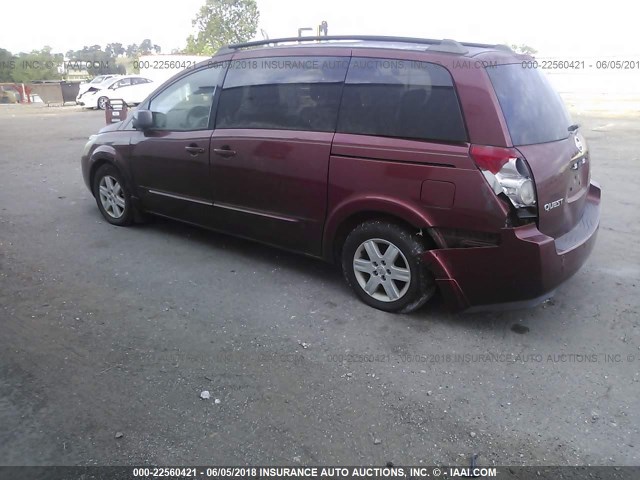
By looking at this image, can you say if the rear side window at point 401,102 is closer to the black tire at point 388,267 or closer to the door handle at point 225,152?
the black tire at point 388,267

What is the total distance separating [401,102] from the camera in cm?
358

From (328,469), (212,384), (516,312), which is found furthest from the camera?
(516,312)

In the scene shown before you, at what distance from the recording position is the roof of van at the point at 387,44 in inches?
140


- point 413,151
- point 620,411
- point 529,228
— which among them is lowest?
point 620,411

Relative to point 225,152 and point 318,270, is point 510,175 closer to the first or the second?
point 318,270

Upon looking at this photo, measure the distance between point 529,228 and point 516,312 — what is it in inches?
35.1

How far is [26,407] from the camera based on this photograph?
2.76 metres

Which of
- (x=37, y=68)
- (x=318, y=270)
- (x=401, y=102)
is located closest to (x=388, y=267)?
(x=318, y=270)

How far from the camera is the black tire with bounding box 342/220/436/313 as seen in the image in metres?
3.59

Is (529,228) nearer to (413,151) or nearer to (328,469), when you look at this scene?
(413,151)

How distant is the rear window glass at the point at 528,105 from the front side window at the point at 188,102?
244 centimetres

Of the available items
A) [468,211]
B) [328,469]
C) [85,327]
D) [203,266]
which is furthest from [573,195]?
[85,327]

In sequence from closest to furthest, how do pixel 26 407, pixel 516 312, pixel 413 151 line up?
pixel 26 407
pixel 413 151
pixel 516 312

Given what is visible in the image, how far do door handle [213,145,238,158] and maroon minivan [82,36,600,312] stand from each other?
1 centimetres
